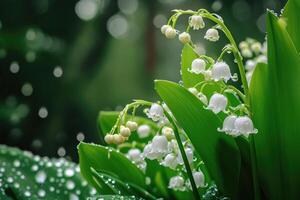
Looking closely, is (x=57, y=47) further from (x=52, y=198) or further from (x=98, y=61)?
(x=52, y=198)

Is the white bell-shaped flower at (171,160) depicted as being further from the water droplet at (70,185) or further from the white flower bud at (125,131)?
the water droplet at (70,185)

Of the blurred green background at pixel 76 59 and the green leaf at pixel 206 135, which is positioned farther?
the blurred green background at pixel 76 59

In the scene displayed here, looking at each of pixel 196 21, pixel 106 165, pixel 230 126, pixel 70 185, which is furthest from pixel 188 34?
pixel 70 185

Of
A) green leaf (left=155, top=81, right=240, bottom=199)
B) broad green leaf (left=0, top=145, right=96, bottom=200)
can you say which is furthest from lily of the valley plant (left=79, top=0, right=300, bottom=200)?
broad green leaf (left=0, top=145, right=96, bottom=200)

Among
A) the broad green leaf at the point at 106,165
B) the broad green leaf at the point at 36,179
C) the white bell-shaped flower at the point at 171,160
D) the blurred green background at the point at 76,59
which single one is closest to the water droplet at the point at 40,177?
the broad green leaf at the point at 36,179

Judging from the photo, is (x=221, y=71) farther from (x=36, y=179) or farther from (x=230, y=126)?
(x=36, y=179)

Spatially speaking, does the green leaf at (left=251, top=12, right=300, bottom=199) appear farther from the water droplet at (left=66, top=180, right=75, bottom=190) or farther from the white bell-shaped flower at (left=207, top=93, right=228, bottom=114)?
the water droplet at (left=66, top=180, right=75, bottom=190)
